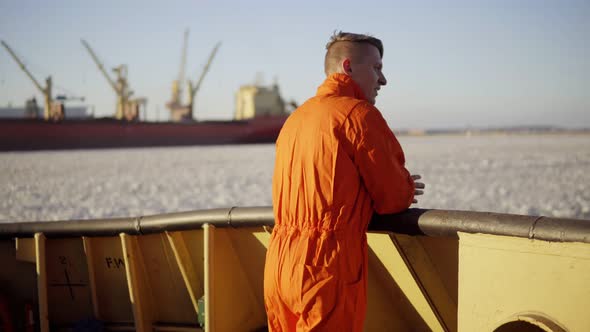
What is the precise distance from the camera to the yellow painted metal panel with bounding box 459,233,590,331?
5.78 ft

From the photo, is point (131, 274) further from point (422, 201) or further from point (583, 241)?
point (422, 201)

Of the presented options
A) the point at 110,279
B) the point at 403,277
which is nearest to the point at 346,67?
the point at 403,277

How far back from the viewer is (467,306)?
2064 mm

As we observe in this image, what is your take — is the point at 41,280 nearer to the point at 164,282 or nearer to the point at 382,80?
the point at 164,282

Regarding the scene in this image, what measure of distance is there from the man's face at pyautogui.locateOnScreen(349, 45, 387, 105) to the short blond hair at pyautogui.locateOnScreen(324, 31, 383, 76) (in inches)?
0.8

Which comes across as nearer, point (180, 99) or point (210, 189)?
point (210, 189)

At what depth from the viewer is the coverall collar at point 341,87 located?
2.02 metres

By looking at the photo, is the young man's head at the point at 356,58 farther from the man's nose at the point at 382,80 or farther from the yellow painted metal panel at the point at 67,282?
the yellow painted metal panel at the point at 67,282

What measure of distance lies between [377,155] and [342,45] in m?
0.40

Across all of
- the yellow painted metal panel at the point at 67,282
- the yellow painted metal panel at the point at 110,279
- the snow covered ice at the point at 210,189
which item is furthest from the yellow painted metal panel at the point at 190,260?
the snow covered ice at the point at 210,189

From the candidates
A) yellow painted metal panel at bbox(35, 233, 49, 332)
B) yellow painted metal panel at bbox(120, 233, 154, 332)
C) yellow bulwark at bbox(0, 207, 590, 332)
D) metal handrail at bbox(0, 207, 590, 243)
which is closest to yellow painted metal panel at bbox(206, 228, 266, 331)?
yellow bulwark at bbox(0, 207, 590, 332)

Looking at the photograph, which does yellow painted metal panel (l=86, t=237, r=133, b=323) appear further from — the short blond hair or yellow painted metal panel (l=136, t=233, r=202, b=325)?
the short blond hair

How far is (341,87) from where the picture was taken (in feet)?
6.63

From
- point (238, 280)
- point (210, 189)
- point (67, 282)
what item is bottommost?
point (210, 189)
